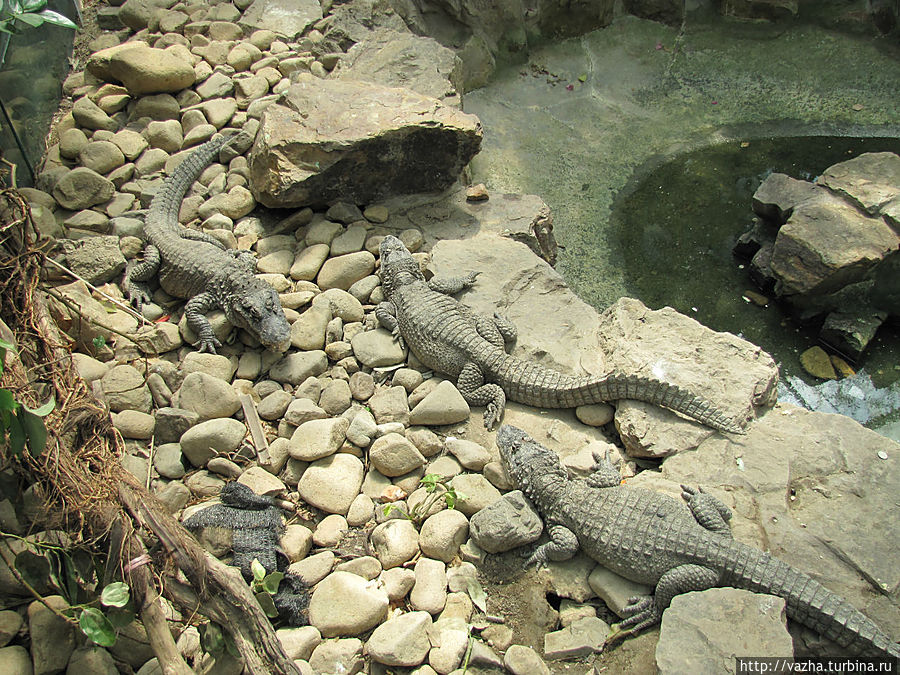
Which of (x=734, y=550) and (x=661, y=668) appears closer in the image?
(x=661, y=668)

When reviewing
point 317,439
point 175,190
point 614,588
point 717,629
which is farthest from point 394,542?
point 175,190

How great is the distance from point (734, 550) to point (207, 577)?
2.72 meters

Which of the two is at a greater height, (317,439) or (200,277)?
(200,277)

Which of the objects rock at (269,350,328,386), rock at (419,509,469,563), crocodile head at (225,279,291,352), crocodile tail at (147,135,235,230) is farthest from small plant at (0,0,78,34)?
rock at (419,509,469,563)

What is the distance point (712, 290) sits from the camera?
250 inches

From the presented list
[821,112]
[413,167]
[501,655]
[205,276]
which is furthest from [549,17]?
[501,655]

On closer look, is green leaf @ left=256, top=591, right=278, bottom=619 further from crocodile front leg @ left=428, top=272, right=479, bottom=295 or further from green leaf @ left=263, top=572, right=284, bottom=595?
crocodile front leg @ left=428, top=272, right=479, bottom=295

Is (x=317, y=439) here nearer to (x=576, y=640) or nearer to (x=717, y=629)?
(x=576, y=640)

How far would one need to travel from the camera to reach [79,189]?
5.80 m

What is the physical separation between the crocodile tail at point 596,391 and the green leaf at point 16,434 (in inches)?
113

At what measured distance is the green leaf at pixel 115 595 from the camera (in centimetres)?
280

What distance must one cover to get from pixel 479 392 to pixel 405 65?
4.05 m

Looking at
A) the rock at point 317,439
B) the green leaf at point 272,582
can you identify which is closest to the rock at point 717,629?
the green leaf at point 272,582

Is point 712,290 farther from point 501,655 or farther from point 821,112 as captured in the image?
point 501,655
